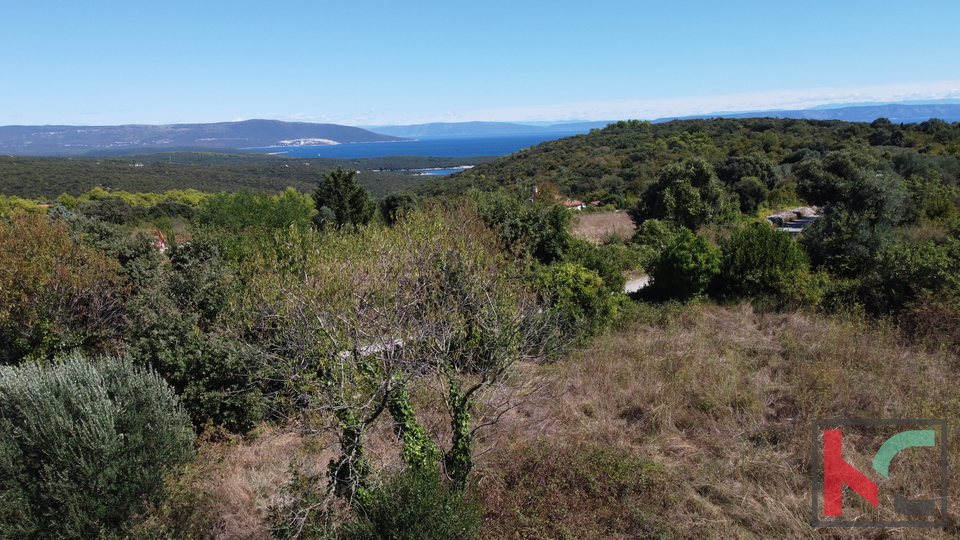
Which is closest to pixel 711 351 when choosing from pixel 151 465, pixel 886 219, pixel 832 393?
pixel 832 393

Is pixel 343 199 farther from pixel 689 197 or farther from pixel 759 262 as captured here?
pixel 759 262

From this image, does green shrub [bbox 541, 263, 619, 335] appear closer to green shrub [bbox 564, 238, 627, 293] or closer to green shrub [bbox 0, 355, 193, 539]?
green shrub [bbox 564, 238, 627, 293]

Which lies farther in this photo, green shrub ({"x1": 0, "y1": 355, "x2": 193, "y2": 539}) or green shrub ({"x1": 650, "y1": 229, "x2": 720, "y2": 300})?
green shrub ({"x1": 650, "y1": 229, "x2": 720, "y2": 300})

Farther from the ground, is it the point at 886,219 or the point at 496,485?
the point at 886,219

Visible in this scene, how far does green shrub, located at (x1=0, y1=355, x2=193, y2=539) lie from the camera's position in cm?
499

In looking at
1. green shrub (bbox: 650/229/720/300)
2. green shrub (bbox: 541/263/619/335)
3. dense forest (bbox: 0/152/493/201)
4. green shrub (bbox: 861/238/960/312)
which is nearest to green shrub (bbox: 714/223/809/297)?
green shrub (bbox: 650/229/720/300)

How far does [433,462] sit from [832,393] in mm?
6022

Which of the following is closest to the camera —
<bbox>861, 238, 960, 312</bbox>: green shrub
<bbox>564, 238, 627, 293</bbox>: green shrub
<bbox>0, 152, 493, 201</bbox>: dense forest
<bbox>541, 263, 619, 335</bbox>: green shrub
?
<bbox>861, 238, 960, 312</bbox>: green shrub

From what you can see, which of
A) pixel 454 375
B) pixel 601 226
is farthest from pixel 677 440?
pixel 601 226

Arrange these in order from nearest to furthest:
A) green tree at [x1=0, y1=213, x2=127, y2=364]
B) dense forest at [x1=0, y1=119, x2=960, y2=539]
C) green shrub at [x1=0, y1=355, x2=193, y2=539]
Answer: green shrub at [x1=0, y1=355, x2=193, y2=539] < dense forest at [x1=0, y1=119, x2=960, y2=539] < green tree at [x1=0, y1=213, x2=127, y2=364]

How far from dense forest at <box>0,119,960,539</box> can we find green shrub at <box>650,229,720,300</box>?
0.05 m

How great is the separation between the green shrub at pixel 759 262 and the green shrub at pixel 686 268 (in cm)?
39

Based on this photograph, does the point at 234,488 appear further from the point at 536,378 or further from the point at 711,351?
the point at 711,351

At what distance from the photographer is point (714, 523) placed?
5312 mm
